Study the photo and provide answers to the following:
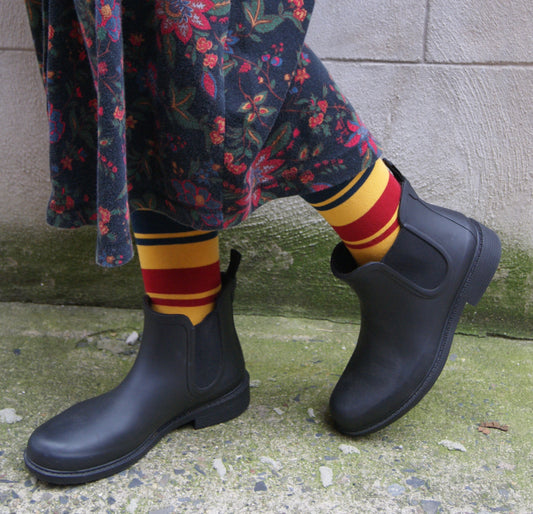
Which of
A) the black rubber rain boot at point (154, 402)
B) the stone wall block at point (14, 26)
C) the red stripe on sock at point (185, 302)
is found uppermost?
the stone wall block at point (14, 26)

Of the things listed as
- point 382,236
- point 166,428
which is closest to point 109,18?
point 382,236

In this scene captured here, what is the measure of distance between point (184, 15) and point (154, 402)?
579mm

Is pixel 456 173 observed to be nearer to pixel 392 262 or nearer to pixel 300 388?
pixel 392 262

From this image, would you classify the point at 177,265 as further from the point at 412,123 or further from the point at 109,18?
the point at 412,123

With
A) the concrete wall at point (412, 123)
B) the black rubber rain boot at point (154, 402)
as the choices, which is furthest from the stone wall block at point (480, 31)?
the black rubber rain boot at point (154, 402)

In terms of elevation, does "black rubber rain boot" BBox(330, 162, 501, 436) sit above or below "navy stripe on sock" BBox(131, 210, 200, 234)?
below

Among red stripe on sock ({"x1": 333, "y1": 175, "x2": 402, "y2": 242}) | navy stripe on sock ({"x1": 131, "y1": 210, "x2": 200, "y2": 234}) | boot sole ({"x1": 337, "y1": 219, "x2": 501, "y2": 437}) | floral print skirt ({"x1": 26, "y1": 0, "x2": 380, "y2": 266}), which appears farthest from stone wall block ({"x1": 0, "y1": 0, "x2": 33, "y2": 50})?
boot sole ({"x1": 337, "y1": 219, "x2": 501, "y2": 437})

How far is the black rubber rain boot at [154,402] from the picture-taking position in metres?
0.82

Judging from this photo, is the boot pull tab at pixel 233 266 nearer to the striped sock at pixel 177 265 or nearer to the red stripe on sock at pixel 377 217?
the striped sock at pixel 177 265

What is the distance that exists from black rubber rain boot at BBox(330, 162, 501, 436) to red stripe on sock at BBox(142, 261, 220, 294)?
8.6 inches

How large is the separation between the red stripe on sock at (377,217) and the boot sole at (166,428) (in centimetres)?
34

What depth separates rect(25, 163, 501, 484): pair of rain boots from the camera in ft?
2.92

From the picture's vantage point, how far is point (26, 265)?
144 cm

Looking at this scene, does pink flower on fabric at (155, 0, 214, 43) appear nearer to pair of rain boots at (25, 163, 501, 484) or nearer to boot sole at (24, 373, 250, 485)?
pair of rain boots at (25, 163, 501, 484)
